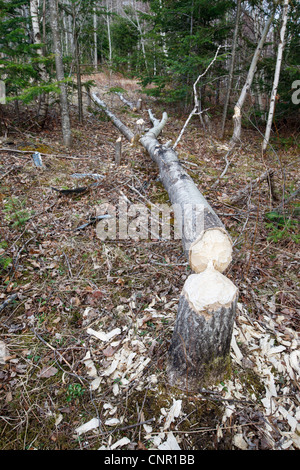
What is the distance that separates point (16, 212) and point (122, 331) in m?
2.83

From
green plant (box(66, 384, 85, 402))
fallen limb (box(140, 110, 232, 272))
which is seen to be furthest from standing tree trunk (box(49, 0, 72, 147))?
green plant (box(66, 384, 85, 402))

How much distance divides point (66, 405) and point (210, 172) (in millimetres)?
5523

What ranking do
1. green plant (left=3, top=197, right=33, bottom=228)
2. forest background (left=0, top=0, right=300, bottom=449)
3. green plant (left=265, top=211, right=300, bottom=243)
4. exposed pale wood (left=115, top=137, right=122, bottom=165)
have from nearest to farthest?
forest background (left=0, top=0, right=300, bottom=449)
green plant (left=265, top=211, right=300, bottom=243)
green plant (left=3, top=197, right=33, bottom=228)
exposed pale wood (left=115, top=137, right=122, bottom=165)

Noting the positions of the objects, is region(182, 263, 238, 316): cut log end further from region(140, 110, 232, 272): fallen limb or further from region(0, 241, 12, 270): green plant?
region(0, 241, 12, 270): green plant

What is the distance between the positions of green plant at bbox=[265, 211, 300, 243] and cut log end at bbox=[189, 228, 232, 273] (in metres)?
1.75

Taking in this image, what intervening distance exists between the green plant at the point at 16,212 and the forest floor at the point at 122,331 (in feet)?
0.07

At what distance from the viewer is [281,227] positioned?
12.3 feet

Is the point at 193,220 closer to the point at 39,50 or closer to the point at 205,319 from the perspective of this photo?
the point at 205,319

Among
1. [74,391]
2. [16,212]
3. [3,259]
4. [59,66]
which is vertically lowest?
[74,391]

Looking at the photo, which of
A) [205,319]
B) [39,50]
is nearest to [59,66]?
[39,50]

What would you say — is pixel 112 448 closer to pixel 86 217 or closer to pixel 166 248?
pixel 166 248

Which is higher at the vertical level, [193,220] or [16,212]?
[193,220]

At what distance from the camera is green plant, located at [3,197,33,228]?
12.1 feet

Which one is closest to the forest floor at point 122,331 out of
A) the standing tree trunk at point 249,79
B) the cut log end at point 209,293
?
the cut log end at point 209,293
